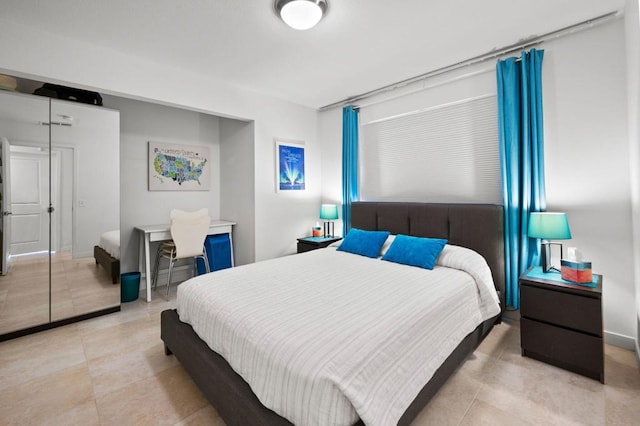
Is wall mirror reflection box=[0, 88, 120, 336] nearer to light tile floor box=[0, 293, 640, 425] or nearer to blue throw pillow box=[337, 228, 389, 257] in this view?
light tile floor box=[0, 293, 640, 425]

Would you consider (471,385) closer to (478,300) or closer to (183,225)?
(478,300)

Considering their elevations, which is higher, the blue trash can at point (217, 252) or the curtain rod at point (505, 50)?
the curtain rod at point (505, 50)

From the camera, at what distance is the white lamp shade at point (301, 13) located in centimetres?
194

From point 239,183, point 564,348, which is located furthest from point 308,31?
point 564,348

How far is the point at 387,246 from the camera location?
9.66 ft

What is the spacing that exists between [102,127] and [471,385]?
392 cm

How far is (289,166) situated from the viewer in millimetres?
4137

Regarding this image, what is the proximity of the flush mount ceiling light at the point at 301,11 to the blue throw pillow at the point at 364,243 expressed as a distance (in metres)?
1.98

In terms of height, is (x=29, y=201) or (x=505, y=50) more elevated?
(x=505, y=50)

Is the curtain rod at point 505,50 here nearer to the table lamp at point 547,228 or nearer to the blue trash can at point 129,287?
the table lamp at point 547,228

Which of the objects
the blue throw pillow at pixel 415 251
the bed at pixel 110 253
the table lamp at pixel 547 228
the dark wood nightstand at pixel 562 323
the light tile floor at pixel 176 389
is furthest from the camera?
the bed at pixel 110 253

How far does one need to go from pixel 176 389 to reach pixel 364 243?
199 cm

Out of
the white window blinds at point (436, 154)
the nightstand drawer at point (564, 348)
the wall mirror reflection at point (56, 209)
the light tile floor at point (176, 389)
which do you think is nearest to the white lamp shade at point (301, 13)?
the white window blinds at point (436, 154)

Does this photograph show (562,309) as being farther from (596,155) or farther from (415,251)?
(596,155)
